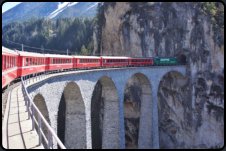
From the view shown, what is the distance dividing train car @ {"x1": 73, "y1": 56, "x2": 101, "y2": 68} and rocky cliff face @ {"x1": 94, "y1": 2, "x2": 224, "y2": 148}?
14.5 metres

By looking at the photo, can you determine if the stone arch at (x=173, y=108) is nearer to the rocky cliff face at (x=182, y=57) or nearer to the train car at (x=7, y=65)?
the rocky cliff face at (x=182, y=57)

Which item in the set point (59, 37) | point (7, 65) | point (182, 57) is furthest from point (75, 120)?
point (59, 37)

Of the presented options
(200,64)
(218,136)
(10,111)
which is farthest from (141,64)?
(10,111)

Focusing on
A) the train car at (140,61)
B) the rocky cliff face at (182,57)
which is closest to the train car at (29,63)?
the train car at (140,61)

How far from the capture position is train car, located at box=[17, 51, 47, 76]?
11.1 meters

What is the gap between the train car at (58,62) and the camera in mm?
14687

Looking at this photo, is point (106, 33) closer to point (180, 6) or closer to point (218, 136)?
point (180, 6)

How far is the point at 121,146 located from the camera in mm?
17547

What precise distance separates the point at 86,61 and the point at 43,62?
558cm

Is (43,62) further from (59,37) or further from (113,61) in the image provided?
(59,37)

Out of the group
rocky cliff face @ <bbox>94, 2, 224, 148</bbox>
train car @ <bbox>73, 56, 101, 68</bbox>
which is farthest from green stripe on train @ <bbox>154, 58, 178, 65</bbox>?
train car @ <bbox>73, 56, 101, 68</bbox>

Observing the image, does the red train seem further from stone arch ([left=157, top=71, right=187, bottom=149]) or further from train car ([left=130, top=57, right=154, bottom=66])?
stone arch ([left=157, top=71, right=187, bottom=149])

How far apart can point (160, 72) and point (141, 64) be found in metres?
3.10

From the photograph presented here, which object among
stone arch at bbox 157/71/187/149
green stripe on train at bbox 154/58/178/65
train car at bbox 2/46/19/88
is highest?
green stripe on train at bbox 154/58/178/65
